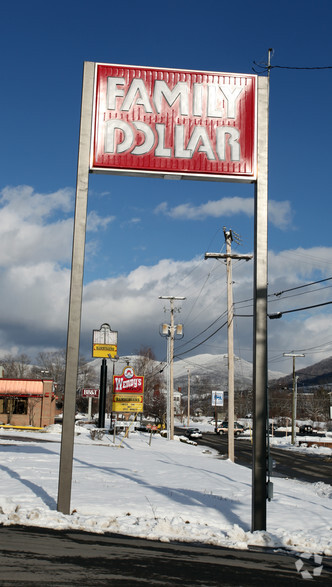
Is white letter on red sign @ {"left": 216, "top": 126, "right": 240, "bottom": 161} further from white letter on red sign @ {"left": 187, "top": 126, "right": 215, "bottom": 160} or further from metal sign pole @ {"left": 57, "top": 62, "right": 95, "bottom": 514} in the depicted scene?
metal sign pole @ {"left": 57, "top": 62, "right": 95, "bottom": 514}

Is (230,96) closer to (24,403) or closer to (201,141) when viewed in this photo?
(201,141)

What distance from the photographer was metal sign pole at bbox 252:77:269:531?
8562 mm

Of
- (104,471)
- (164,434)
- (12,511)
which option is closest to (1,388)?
(164,434)

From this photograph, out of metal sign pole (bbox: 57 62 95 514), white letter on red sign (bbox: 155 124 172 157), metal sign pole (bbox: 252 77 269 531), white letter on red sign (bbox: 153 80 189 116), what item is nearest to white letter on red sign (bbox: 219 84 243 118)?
metal sign pole (bbox: 252 77 269 531)

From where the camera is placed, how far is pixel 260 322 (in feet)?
29.4

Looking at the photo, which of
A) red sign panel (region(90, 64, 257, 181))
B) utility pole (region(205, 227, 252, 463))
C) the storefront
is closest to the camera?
red sign panel (region(90, 64, 257, 181))

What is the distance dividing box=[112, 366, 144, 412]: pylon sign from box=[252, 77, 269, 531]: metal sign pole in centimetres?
2614

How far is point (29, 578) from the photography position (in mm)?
5223

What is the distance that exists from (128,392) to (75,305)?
2665cm

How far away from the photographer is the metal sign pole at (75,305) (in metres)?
8.66

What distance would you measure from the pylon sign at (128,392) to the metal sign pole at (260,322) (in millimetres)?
26138

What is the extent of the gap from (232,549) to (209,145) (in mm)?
6929

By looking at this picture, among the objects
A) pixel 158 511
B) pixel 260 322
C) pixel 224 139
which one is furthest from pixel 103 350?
pixel 260 322

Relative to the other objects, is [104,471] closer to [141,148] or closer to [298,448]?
[141,148]
